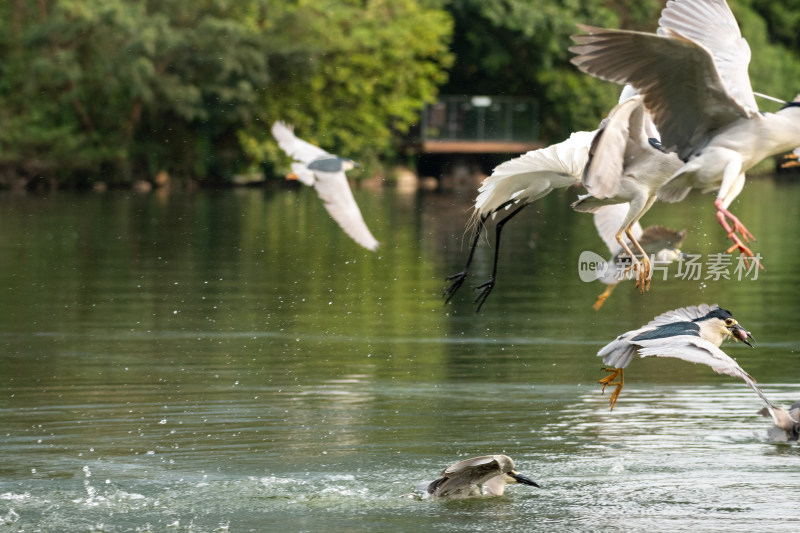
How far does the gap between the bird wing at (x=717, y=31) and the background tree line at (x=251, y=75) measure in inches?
1278

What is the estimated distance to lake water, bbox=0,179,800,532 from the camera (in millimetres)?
8297

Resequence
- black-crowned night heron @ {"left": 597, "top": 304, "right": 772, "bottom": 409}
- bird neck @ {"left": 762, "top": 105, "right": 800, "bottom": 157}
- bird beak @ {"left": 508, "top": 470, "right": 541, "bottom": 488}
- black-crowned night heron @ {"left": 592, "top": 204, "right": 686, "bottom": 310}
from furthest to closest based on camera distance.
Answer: black-crowned night heron @ {"left": 592, "top": 204, "right": 686, "bottom": 310} < bird beak @ {"left": 508, "top": 470, "right": 541, "bottom": 488} < black-crowned night heron @ {"left": 597, "top": 304, "right": 772, "bottom": 409} < bird neck @ {"left": 762, "top": 105, "right": 800, "bottom": 157}

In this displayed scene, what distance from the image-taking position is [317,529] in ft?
25.8

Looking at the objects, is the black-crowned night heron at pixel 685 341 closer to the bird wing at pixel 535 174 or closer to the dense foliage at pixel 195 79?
the bird wing at pixel 535 174

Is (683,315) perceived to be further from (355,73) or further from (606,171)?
(355,73)

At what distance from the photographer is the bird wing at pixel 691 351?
7.39 m

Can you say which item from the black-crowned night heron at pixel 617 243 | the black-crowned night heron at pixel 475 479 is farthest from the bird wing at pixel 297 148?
the black-crowned night heron at pixel 475 479

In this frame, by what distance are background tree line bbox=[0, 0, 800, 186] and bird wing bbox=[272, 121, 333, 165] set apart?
2369cm

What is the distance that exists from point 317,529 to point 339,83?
39191 millimetres

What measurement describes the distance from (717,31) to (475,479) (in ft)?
8.70

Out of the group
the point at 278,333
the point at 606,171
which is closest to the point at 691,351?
the point at 606,171

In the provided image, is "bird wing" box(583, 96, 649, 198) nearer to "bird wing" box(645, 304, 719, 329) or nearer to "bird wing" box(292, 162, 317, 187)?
"bird wing" box(645, 304, 719, 329)

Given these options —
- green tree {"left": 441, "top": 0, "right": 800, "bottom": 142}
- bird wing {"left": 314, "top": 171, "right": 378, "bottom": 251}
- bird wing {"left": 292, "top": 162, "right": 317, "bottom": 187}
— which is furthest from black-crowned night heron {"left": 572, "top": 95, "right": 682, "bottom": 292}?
green tree {"left": 441, "top": 0, "right": 800, "bottom": 142}

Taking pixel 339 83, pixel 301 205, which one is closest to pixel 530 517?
pixel 301 205
